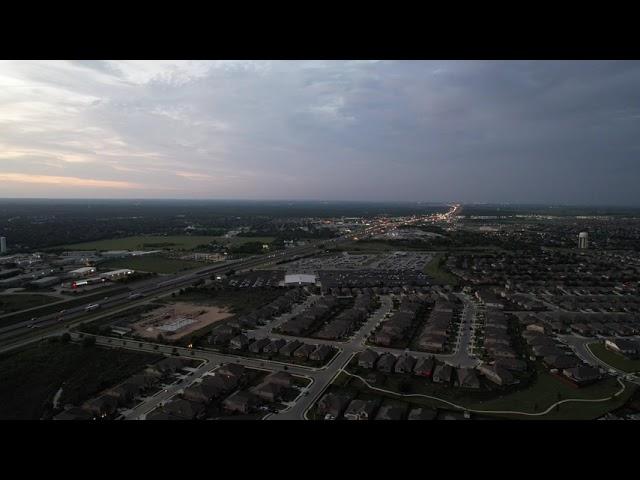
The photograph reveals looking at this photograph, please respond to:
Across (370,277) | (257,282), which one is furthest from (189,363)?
(370,277)

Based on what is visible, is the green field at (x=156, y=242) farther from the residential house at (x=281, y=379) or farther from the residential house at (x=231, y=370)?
the residential house at (x=281, y=379)

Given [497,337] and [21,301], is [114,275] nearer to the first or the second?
[21,301]

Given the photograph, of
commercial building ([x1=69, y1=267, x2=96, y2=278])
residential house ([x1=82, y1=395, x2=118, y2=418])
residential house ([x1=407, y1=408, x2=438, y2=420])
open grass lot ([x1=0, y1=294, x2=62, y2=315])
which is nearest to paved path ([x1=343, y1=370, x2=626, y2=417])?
residential house ([x1=407, y1=408, x2=438, y2=420])

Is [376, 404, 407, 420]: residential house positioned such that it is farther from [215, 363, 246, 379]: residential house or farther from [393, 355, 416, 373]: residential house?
[215, 363, 246, 379]: residential house

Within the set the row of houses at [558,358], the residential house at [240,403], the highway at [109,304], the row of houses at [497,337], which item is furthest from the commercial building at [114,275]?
the row of houses at [558,358]
